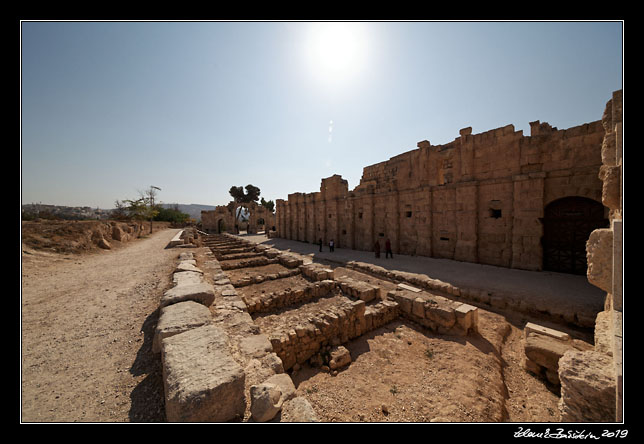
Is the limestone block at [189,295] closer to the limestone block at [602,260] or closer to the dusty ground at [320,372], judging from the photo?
the dusty ground at [320,372]

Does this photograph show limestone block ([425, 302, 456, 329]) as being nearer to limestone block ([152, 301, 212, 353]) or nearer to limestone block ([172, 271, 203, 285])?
limestone block ([152, 301, 212, 353])

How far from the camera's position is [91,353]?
2.90 meters

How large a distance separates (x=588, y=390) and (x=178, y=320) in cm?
474

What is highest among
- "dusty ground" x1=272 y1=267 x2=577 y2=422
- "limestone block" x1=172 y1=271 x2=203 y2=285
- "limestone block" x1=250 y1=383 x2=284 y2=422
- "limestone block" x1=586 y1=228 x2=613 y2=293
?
"limestone block" x1=586 y1=228 x2=613 y2=293

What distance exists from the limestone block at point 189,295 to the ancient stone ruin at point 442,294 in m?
0.03

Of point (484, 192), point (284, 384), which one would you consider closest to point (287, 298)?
point (284, 384)

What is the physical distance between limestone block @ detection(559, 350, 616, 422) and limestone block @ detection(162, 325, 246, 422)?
3.21 meters

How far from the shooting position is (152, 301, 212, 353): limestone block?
280cm

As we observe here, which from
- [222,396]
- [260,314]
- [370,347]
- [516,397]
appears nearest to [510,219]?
[516,397]

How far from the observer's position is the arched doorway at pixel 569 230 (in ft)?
25.7

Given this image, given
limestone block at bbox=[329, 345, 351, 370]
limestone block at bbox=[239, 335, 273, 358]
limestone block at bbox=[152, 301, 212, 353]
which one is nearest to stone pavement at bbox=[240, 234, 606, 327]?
limestone block at bbox=[329, 345, 351, 370]

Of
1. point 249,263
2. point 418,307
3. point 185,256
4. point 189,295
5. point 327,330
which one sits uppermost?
point 189,295

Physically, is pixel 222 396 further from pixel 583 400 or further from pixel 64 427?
pixel 583 400

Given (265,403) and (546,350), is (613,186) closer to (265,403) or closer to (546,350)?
(546,350)
